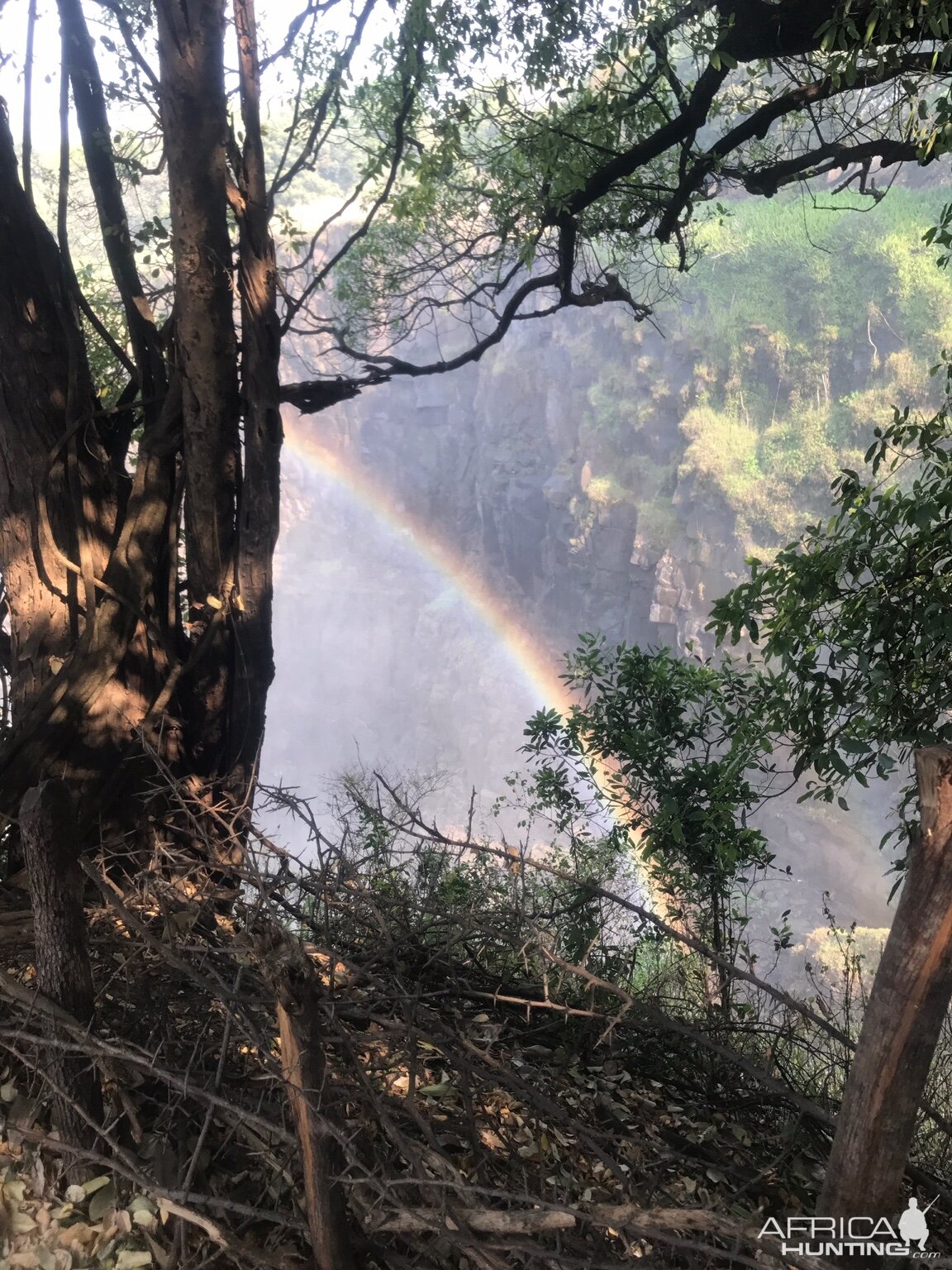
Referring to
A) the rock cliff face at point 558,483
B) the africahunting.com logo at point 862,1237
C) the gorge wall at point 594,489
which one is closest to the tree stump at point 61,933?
the africahunting.com logo at point 862,1237

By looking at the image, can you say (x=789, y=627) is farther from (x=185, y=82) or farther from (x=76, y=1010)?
(x=185, y=82)

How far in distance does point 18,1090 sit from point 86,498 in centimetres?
182

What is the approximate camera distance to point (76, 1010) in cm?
154

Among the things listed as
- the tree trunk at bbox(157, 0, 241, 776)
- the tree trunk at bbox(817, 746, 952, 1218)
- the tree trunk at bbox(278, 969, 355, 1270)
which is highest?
the tree trunk at bbox(157, 0, 241, 776)

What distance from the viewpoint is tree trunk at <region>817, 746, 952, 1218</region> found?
0.99 m

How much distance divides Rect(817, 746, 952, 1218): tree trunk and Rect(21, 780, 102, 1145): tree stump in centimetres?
123

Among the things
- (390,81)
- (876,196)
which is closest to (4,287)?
(390,81)

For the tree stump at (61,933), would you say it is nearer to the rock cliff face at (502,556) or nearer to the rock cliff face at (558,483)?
the rock cliff face at (502,556)

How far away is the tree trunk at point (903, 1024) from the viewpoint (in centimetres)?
99

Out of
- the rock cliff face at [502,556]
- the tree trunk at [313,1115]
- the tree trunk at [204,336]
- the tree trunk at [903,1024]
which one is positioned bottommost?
the tree trunk at [313,1115]

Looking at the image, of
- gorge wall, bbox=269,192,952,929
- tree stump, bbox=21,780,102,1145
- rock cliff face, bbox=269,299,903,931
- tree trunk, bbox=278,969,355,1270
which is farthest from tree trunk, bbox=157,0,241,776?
rock cliff face, bbox=269,299,903,931

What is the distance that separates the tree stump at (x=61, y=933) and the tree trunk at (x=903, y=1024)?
1.23 metres

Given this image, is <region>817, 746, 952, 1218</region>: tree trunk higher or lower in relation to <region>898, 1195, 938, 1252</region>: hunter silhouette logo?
higher

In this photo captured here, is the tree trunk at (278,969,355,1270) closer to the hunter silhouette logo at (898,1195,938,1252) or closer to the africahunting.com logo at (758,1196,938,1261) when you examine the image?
the africahunting.com logo at (758,1196,938,1261)
